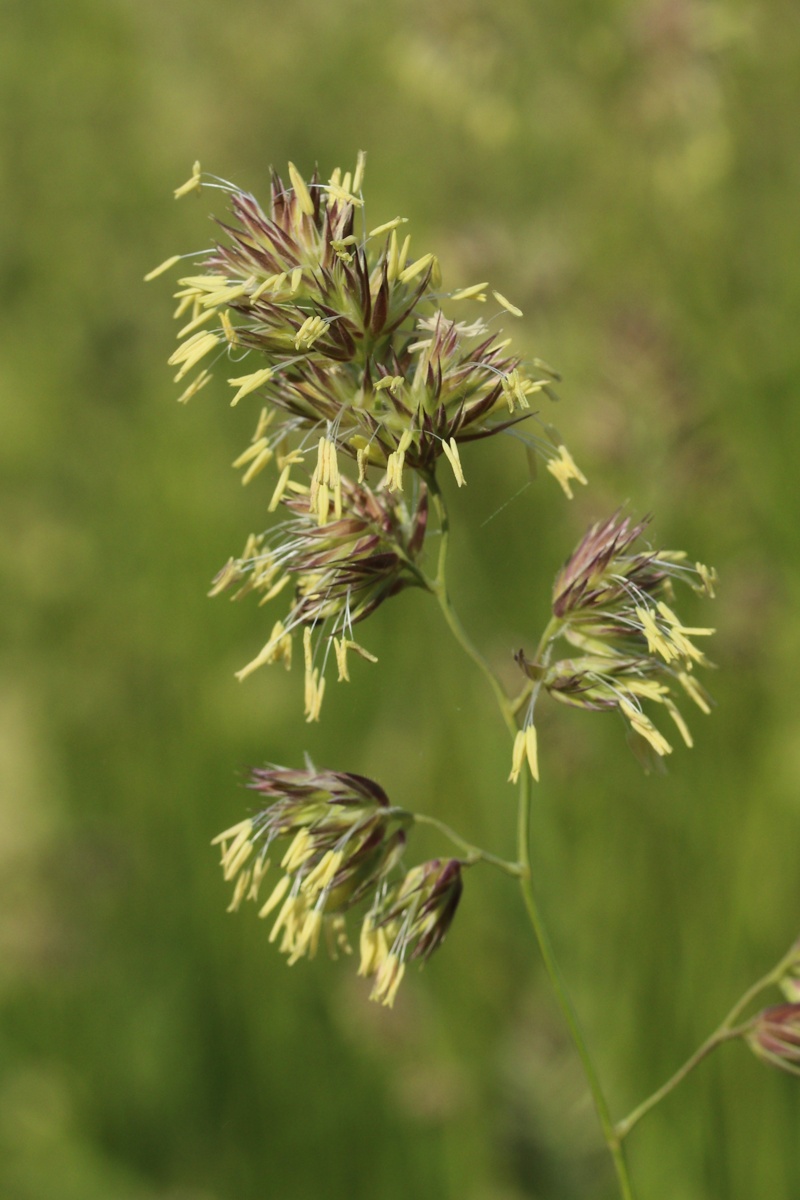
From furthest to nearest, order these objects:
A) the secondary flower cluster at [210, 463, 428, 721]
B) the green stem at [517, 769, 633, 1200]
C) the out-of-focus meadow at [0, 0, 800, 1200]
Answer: the out-of-focus meadow at [0, 0, 800, 1200]
the secondary flower cluster at [210, 463, 428, 721]
the green stem at [517, 769, 633, 1200]

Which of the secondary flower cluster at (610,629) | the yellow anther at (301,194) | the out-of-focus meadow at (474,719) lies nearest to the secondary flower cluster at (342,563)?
the secondary flower cluster at (610,629)

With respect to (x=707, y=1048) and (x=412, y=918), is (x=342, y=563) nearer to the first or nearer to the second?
(x=412, y=918)

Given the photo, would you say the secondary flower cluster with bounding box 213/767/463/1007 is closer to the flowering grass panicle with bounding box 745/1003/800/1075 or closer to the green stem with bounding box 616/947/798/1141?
the green stem with bounding box 616/947/798/1141

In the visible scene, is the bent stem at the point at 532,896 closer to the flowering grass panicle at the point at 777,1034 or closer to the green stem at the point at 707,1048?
the green stem at the point at 707,1048

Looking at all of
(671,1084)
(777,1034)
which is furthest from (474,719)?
(671,1084)

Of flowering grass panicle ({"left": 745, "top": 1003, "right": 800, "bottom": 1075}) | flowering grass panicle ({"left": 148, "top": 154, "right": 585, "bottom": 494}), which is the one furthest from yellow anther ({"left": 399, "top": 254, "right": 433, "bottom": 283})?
flowering grass panicle ({"left": 745, "top": 1003, "right": 800, "bottom": 1075})

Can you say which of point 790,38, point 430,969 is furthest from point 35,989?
point 790,38
